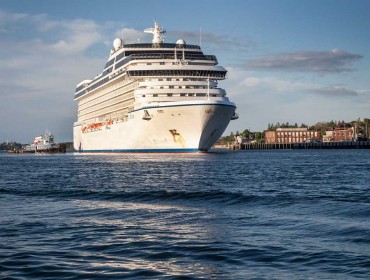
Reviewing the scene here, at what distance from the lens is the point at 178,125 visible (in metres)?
75.1

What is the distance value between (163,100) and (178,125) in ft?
20.6

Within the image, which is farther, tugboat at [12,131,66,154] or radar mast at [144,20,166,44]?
tugboat at [12,131,66,154]

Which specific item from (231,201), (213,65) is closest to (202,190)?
(231,201)

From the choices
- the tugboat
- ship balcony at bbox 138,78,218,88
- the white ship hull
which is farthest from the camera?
the tugboat

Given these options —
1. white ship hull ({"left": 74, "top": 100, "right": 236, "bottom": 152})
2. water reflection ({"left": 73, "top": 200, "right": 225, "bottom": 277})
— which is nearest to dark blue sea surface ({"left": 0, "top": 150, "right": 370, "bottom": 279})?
water reflection ({"left": 73, "top": 200, "right": 225, "bottom": 277})

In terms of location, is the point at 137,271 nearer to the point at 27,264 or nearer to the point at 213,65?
the point at 27,264

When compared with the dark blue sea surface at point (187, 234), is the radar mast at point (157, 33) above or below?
above

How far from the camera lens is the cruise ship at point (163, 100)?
7488 centimetres

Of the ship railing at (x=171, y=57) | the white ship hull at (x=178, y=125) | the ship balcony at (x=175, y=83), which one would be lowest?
the white ship hull at (x=178, y=125)

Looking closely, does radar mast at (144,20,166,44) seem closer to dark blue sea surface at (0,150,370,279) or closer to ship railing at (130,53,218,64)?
ship railing at (130,53,218,64)

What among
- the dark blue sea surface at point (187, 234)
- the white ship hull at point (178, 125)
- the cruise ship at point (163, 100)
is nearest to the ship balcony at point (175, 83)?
Result: the cruise ship at point (163, 100)

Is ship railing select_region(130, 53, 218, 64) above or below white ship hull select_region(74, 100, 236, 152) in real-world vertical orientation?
above

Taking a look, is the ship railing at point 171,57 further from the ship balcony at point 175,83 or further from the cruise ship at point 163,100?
the ship balcony at point 175,83

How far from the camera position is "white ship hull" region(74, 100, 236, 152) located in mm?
73625
